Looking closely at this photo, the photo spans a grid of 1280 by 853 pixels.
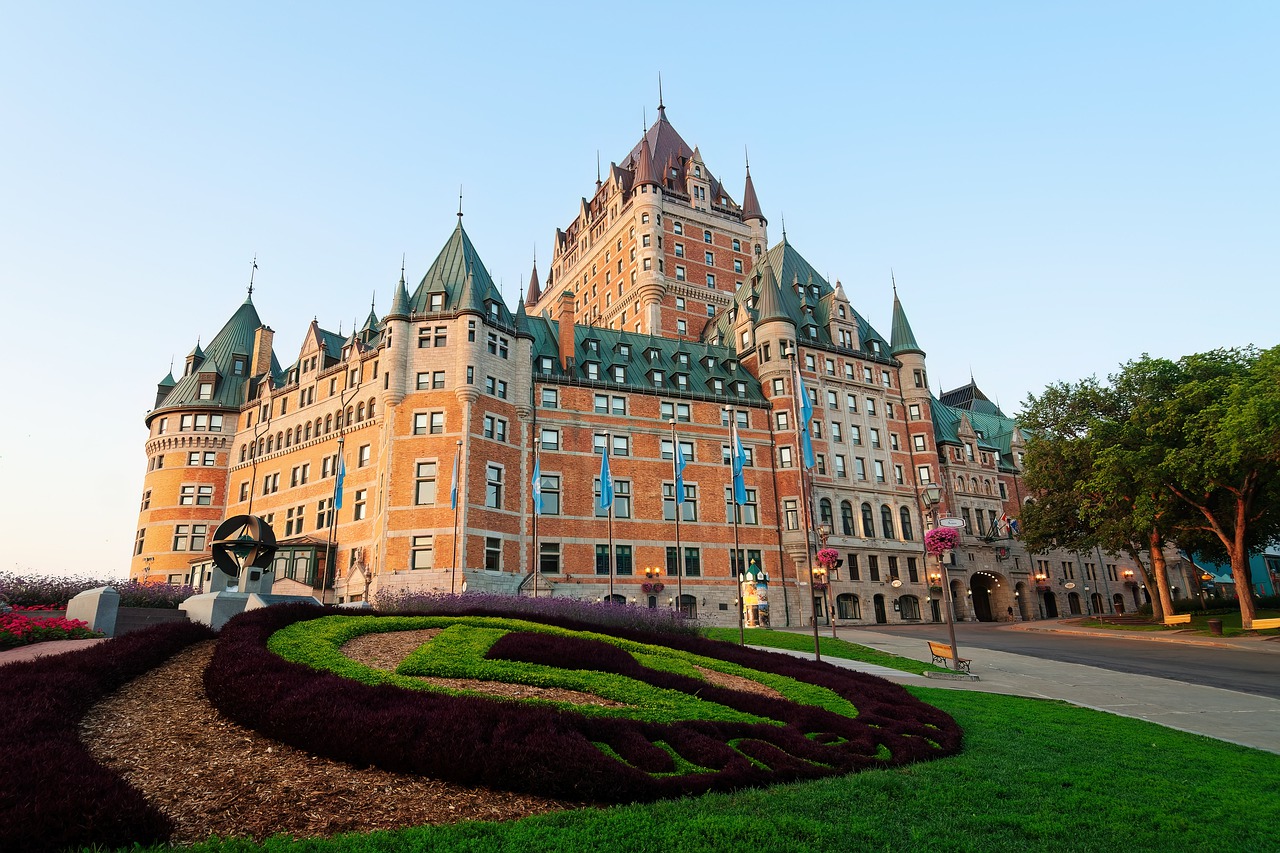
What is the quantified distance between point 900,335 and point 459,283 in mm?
39492

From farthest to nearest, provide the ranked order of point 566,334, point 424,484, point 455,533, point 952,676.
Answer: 1. point 566,334
2. point 424,484
3. point 455,533
4. point 952,676

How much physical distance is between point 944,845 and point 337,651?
36.1ft

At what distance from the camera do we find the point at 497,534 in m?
45.3

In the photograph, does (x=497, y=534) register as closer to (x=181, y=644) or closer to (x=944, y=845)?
(x=181, y=644)

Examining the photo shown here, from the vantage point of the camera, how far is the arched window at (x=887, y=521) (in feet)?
197

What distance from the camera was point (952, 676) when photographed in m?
24.2

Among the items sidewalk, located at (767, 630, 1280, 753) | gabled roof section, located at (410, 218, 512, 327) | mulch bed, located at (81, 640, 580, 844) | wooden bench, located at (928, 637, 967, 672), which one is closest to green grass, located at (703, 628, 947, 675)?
wooden bench, located at (928, 637, 967, 672)

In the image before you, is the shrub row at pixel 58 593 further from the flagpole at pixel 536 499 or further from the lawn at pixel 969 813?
the lawn at pixel 969 813

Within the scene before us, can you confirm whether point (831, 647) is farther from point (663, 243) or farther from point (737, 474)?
point (663, 243)

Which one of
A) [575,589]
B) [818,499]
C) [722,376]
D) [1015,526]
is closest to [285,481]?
[575,589]

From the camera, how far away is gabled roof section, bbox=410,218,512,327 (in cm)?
4828

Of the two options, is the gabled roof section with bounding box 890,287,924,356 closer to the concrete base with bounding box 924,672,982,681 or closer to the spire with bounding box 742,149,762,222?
the spire with bounding box 742,149,762,222

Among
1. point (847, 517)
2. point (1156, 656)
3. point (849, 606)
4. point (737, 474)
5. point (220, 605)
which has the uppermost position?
point (737, 474)

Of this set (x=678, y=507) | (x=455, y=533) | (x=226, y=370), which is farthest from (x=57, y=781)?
(x=226, y=370)
